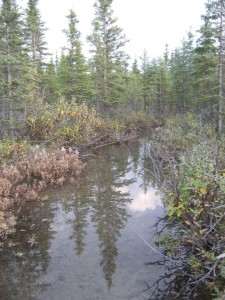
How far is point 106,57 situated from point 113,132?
1022cm

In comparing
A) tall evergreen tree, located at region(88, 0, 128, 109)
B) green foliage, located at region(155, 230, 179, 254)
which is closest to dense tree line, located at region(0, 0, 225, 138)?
tall evergreen tree, located at region(88, 0, 128, 109)

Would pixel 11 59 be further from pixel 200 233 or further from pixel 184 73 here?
pixel 184 73

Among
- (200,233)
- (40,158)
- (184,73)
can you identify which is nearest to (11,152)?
(40,158)

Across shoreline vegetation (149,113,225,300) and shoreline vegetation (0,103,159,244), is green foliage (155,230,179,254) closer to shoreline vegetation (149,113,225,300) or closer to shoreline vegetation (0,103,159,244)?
shoreline vegetation (149,113,225,300)

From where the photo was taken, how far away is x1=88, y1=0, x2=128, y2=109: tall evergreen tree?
91.5ft

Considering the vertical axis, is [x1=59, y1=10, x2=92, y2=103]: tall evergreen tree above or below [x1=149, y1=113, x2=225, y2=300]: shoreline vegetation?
above

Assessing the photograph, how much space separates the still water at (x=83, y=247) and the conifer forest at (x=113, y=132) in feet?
1.63

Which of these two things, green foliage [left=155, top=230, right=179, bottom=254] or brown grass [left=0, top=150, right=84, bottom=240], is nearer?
green foliage [left=155, top=230, right=179, bottom=254]

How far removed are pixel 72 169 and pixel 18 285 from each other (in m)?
7.56

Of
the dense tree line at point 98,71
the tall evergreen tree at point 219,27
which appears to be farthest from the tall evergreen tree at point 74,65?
the tall evergreen tree at point 219,27

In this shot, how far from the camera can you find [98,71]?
28.4 m

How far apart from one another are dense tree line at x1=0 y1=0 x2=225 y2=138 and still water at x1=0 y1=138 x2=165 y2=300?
615 cm

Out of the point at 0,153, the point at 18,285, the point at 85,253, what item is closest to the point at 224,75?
the point at 0,153

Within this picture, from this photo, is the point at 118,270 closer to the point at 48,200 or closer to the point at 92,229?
the point at 92,229
